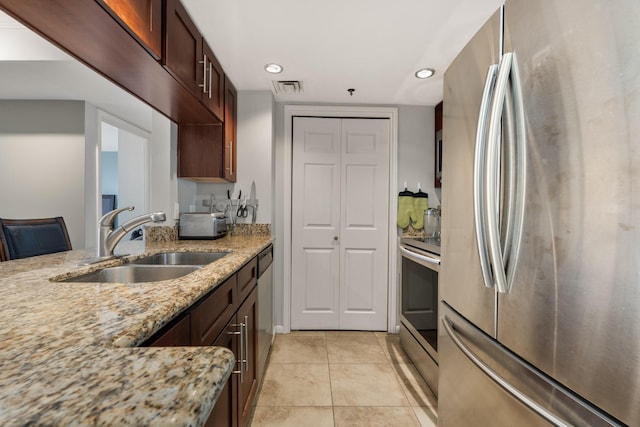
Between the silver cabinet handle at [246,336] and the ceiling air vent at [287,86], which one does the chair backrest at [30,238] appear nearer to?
the silver cabinet handle at [246,336]

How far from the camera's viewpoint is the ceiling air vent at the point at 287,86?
8.09 ft

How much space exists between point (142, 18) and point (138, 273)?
1.09m

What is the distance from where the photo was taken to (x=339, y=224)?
9.56 feet

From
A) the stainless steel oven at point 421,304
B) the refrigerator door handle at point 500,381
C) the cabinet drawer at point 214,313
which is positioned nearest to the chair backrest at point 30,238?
the cabinet drawer at point 214,313

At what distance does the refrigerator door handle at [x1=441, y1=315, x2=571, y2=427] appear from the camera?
69 cm

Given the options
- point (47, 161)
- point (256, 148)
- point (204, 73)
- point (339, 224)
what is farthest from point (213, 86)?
point (47, 161)

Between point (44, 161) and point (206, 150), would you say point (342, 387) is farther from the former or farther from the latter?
point (44, 161)

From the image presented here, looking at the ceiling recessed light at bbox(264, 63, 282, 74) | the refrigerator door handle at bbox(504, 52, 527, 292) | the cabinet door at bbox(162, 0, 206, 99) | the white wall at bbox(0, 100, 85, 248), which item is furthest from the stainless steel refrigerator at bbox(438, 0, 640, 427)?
the white wall at bbox(0, 100, 85, 248)

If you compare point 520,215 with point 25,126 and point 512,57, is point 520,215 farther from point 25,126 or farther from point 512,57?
point 25,126

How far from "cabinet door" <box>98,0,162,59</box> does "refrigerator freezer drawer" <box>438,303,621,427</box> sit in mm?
1649

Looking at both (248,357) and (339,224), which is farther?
(339,224)

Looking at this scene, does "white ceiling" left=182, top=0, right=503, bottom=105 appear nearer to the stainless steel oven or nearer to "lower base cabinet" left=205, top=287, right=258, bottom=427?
the stainless steel oven

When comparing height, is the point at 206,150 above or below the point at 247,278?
above

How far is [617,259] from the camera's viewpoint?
558mm
